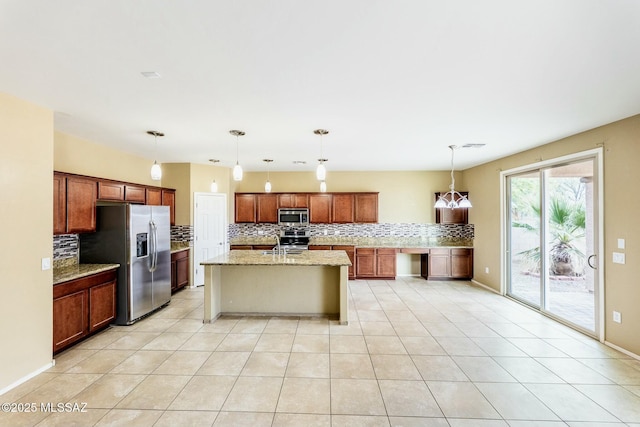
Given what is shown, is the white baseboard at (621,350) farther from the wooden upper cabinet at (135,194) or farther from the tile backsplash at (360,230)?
the wooden upper cabinet at (135,194)

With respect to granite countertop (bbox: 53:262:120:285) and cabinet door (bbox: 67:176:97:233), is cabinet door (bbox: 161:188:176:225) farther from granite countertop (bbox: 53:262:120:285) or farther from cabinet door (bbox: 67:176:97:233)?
granite countertop (bbox: 53:262:120:285)

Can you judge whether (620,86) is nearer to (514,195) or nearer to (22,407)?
(514,195)

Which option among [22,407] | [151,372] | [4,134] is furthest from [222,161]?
[22,407]

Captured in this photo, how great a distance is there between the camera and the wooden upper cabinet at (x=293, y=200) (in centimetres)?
693

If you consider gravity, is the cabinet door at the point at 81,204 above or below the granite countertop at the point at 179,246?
above

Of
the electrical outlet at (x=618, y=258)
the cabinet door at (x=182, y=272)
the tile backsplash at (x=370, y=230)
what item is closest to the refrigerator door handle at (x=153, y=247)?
the cabinet door at (x=182, y=272)

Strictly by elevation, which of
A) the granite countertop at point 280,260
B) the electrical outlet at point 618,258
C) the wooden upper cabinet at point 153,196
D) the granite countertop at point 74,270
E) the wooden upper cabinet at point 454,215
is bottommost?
the granite countertop at point 74,270

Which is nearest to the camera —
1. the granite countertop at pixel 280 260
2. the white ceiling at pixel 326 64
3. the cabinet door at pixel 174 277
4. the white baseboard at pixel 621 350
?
the white ceiling at pixel 326 64

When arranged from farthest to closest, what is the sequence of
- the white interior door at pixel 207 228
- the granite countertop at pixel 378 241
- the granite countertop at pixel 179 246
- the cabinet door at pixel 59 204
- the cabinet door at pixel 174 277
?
1. the granite countertop at pixel 378 241
2. the white interior door at pixel 207 228
3. the granite countertop at pixel 179 246
4. the cabinet door at pixel 174 277
5. the cabinet door at pixel 59 204

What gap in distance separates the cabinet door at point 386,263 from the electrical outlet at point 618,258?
3.72 meters

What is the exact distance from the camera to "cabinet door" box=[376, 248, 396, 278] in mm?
6602

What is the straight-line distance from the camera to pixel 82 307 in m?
3.41

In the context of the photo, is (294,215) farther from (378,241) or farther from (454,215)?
(454,215)

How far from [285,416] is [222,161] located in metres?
4.81
